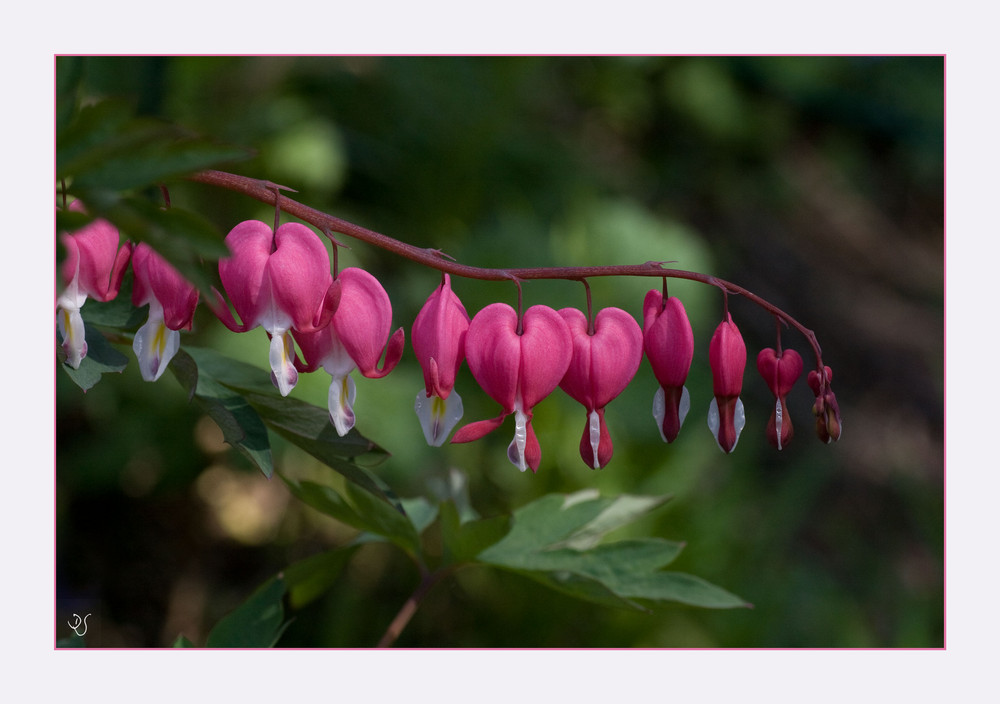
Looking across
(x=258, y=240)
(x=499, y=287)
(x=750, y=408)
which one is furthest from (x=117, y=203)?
(x=750, y=408)

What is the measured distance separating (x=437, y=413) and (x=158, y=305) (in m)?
0.23

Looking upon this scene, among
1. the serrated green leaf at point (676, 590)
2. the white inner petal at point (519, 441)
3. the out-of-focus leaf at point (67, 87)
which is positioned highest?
the out-of-focus leaf at point (67, 87)

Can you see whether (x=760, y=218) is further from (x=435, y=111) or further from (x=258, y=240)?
(x=258, y=240)

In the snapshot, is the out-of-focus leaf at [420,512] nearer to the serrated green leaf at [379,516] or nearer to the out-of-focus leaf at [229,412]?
the serrated green leaf at [379,516]

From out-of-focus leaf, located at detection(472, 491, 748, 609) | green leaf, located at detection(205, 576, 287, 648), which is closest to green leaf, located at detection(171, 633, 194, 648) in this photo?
green leaf, located at detection(205, 576, 287, 648)

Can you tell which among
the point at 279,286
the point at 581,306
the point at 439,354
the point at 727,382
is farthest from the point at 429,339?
the point at 581,306

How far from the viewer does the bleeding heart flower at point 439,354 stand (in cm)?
67

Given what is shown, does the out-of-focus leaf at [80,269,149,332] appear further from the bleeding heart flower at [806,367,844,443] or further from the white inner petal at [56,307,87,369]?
the bleeding heart flower at [806,367,844,443]

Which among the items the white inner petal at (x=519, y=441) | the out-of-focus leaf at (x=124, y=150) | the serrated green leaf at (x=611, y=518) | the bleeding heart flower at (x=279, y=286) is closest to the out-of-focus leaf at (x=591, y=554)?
the serrated green leaf at (x=611, y=518)

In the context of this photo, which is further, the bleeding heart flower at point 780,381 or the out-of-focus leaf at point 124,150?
the bleeding heart flower at point 780,381

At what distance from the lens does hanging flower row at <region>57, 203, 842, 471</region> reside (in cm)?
64

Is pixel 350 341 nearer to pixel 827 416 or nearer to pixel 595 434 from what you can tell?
pixel 595 434

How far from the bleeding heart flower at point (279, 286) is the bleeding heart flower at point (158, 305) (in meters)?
0.04

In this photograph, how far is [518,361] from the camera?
66cm
